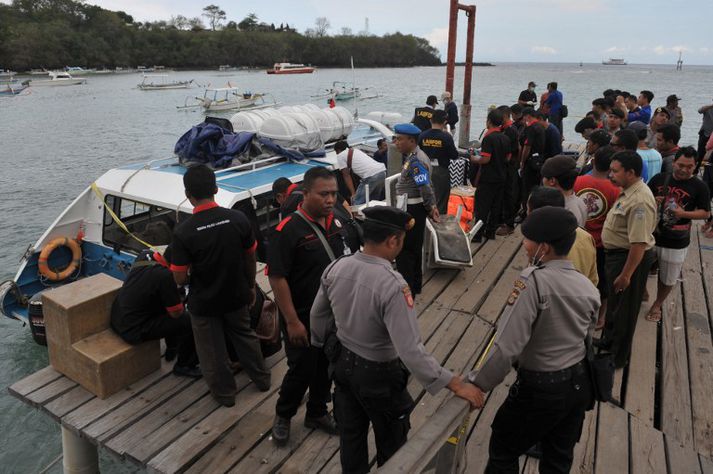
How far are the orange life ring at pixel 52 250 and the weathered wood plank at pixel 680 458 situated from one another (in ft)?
25.1

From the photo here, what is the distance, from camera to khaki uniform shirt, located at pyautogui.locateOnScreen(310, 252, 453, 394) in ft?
7.75

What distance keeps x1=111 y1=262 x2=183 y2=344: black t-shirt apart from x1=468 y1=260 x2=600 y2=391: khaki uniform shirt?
2.65 metres

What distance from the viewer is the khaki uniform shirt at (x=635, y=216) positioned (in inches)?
147

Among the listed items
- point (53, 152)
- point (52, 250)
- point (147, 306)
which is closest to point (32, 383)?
point (147, 306)

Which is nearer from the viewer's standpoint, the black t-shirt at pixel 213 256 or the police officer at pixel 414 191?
the black t-shirt at pixel 213 256

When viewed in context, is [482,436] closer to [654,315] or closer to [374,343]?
[374,343]

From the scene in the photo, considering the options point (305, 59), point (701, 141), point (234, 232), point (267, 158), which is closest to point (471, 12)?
point (701, 141)

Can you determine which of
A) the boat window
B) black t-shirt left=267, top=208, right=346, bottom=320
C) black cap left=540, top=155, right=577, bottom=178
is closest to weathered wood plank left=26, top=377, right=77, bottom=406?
black t-shirt left=267, top=208, right=346, bottom=320

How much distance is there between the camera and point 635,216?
3764 mm

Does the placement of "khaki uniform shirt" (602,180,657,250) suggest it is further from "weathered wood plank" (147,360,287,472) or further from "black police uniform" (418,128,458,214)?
"weathered wood plank" (147,360,287,472)

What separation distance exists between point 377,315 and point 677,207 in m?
3.46

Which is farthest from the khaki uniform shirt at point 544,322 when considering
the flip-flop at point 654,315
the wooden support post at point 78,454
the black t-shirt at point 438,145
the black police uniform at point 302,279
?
the black t-shirt at point 438,145

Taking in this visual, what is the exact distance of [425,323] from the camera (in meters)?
5.05

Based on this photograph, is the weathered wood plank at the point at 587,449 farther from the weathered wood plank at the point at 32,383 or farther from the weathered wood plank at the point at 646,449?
the weathered wood plank at the point at 32,383
